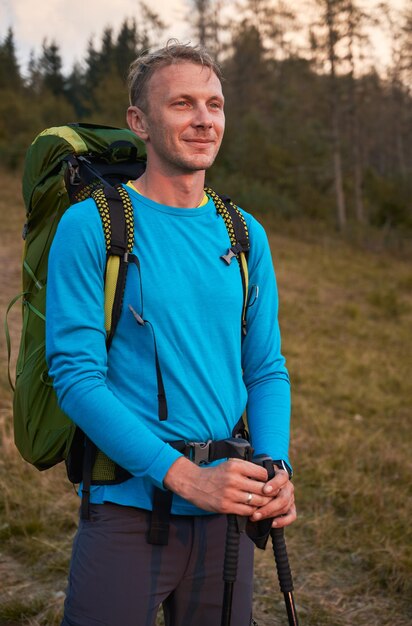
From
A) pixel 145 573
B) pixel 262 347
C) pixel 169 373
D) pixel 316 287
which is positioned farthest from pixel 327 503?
pixel 316 287

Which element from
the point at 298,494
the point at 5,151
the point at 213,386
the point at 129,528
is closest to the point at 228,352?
the point at 213,386

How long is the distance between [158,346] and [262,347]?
375 millimetres

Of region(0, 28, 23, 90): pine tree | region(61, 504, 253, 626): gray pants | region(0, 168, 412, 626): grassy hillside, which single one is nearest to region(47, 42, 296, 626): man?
region(61, 504, 253, 626): gray pants

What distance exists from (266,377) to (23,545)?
8.21 ft

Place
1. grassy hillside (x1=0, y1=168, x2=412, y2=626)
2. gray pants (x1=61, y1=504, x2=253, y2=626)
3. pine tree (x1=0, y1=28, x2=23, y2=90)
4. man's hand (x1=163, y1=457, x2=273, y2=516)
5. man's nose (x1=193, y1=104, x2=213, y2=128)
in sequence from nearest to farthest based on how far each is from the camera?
man's hand (x1=163, y1=457, x2=273, y2=516) → gray pants (x1=61, y1=504, x2=253, y2=626) → man's nose (x1=193, y1=104, x2=213, y2=128) → grassy hillside (x1=0, y1=168, x2=412, y2=626) → pine tree (x1=0, y1=28, x2=23, y2=90)

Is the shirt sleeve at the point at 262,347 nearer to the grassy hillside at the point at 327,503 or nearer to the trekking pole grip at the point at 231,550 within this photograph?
the trekking pole grip at the point at 231,550

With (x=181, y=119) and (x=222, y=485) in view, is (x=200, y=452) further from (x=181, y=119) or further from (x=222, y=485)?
(x=181, y=119)

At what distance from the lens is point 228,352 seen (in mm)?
1951

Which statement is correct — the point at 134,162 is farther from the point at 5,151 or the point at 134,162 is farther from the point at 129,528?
the point at 5,151

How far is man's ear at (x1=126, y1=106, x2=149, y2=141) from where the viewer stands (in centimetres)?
200

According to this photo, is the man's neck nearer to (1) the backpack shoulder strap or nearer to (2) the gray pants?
(1) the backpack shoulder strap

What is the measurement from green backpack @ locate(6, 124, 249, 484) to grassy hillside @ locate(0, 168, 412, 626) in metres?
1.65

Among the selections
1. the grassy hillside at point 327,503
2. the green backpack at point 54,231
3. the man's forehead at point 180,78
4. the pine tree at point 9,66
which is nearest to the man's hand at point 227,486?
the green backpack at point 54,231

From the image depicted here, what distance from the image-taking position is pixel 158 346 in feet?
6.00
